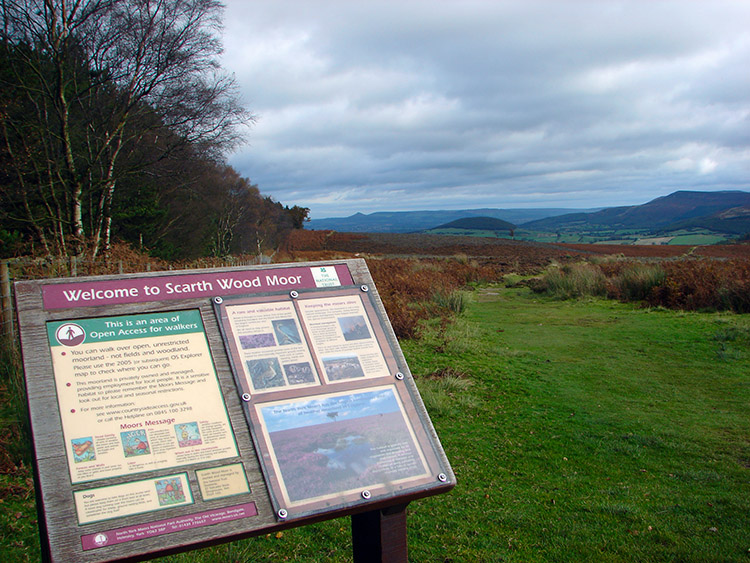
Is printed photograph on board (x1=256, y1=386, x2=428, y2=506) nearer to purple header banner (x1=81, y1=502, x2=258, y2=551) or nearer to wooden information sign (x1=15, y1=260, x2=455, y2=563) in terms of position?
wooden information sign (x1=15, y1=260, x2=455, y2=563)

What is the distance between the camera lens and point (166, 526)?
1970 millimetres

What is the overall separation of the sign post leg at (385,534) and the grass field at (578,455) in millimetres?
1289

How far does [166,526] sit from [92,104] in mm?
19106

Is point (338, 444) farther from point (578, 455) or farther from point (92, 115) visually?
point (92, 115)

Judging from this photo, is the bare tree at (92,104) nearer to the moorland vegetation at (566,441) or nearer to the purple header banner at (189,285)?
the moorland vegetation at (566,441)

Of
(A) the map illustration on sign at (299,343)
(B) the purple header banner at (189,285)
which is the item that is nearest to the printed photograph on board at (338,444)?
(A) the map illustration on sign at (299,343)

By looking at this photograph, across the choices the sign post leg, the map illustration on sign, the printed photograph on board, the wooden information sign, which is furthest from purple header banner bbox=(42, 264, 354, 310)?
the sign post leg

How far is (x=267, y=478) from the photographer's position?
84.7 inches

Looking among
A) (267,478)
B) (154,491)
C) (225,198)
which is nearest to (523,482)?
(267,478)

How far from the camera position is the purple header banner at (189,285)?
2.37 m

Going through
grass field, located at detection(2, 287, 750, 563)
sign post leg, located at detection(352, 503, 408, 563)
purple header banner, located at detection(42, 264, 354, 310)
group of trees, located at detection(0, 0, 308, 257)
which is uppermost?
group of trees, located at detection(0, 0, 308, 257)

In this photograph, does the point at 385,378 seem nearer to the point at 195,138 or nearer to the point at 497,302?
the point at 497,302

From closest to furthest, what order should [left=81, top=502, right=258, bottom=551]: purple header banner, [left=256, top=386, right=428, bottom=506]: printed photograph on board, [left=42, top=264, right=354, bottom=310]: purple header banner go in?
[left=81, top=502, right=258, bottom=551]: purple header banner < [left=256, top=386, right=428, bottom=506]: printed photograph on board < [left=42, top=264, right=354, bottom=310]: purple header banner

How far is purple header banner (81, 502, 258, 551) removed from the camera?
1.90m
